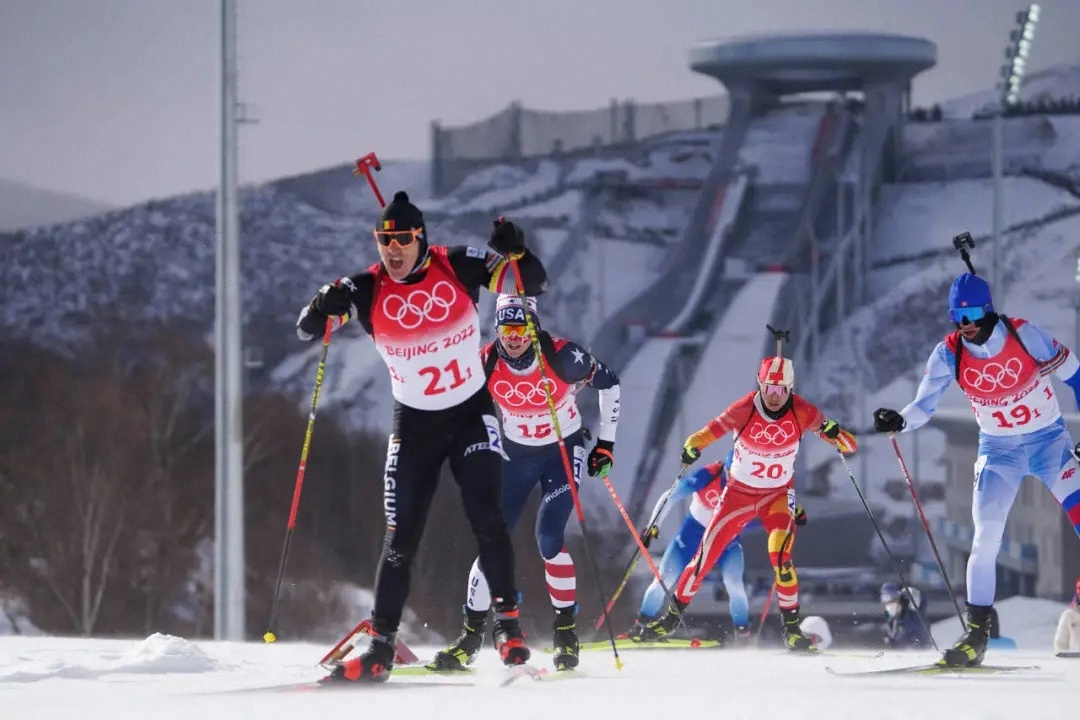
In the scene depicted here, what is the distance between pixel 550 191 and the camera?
31.5m

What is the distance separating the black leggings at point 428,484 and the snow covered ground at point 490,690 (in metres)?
0.36

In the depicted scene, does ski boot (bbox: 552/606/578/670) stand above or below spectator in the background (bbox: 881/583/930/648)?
above

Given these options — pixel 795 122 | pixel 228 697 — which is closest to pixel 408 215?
pixel 228 697

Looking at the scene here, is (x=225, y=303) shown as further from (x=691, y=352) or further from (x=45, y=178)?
(x=45, y=178)

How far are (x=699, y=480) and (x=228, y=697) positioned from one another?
4140mm

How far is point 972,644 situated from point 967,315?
1.30 m

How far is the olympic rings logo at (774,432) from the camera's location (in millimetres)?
8273

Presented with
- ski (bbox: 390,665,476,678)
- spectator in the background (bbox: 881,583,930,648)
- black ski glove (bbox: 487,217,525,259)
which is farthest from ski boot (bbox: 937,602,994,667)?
spectator in the background (bbox: 881,583,930,648)

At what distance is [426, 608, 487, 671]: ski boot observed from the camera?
643 cm

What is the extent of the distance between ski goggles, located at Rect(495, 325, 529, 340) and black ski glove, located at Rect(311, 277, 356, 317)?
1645 mm

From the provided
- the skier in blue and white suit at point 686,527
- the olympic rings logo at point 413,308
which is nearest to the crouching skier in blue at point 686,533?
the skier in blue and white suit at point 686,527

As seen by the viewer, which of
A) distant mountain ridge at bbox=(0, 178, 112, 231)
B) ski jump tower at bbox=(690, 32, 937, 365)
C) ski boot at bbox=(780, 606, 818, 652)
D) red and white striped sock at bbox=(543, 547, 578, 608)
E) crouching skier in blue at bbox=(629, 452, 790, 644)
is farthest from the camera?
distant mountain ridge at bbox=(0, 178, 112, 231)

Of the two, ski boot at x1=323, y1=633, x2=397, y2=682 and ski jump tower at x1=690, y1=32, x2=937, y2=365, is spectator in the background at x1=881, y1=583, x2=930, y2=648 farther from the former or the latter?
ski jump tower at x1=690, y1=32, x2=937, y2=365

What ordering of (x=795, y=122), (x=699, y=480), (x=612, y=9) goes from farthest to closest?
(x=795, y=122) → (x=612, y=9) → (x=699, y=480)
